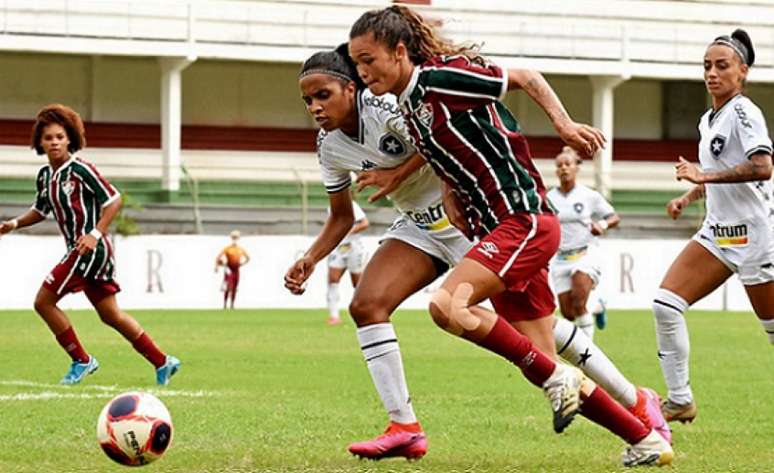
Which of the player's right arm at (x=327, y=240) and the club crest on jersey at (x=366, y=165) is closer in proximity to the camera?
the club crest on jersey at (x=366, y=165)

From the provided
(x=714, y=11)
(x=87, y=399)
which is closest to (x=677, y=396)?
(x=87, y=399)

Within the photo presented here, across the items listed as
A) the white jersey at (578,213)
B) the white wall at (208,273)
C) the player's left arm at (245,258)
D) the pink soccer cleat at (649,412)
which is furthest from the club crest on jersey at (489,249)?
the player's left arm at (245,258)

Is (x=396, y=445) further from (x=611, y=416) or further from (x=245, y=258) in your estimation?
(x=245, y=258)

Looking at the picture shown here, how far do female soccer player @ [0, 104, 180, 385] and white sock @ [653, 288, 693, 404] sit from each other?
4.69m

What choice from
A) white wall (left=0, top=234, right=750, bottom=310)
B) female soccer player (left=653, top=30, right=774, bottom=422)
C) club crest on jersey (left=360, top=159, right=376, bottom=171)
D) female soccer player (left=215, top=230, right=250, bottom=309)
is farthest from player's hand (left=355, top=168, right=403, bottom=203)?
female soccer player (left=215, top=230, right=250, bottom=309)

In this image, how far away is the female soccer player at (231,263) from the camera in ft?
102

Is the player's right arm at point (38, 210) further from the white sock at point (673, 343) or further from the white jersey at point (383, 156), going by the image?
the white sock at point (673, 343)

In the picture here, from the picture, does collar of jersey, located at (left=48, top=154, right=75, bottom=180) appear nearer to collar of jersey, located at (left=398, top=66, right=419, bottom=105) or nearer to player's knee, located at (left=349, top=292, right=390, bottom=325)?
player's knee, located at (left=349, top=292, right=390, bottom=325)

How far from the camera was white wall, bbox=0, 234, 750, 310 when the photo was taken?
98.0 ft

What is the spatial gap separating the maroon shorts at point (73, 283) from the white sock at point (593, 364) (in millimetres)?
5761

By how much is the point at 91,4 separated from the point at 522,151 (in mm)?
33886

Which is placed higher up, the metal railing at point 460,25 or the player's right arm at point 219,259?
the metal railing at point 460,25

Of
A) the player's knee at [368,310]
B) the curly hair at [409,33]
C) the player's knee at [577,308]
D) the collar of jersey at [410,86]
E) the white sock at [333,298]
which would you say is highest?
the curly hair at [409,33]

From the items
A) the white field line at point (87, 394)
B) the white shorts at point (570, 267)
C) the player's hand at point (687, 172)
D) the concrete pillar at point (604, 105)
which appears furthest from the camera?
the concrete pillar at point (604, 105)
